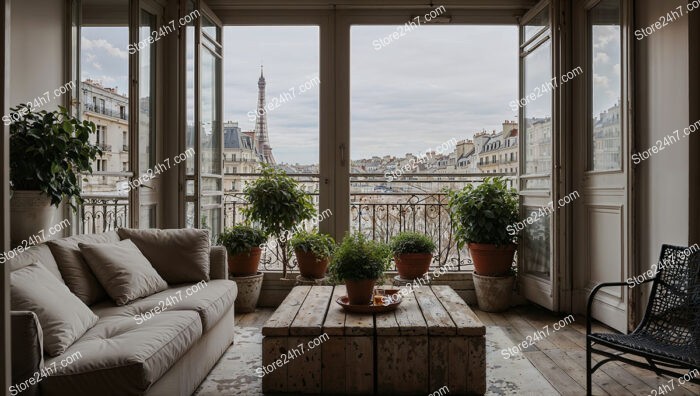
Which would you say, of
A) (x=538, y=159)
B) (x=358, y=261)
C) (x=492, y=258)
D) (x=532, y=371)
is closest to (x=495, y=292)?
(x=492, y=258)

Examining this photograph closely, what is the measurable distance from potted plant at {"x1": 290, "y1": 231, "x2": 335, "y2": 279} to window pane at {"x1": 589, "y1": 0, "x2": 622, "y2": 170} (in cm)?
222

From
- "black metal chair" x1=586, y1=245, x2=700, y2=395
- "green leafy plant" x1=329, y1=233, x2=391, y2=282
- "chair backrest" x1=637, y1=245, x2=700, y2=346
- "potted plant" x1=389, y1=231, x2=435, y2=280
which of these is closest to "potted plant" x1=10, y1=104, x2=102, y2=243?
"green leafy plant" x1=329, y1=233, x2=391, y2=282

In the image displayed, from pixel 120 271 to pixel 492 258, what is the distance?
296 cm

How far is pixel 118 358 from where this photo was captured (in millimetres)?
1853

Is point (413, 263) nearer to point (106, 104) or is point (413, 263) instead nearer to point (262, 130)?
point (262, 130)

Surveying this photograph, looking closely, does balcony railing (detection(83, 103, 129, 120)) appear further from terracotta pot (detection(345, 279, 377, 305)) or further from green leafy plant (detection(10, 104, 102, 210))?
terracotta pot (detection(345, 279, 377, 305))

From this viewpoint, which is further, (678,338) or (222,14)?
(222,14)

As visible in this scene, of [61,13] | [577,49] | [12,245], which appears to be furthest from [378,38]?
[12,245]

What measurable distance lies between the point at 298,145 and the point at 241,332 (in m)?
1.86

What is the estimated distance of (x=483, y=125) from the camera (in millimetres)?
5023

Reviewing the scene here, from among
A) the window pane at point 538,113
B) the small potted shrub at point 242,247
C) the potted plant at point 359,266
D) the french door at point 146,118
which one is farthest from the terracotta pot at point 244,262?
the window pane at point 538,113

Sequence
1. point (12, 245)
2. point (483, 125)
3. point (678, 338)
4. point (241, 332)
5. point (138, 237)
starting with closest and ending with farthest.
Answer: point (678, 338) < point (12, 245) < point (138, 237) < point (241, 332) < point (483, 125)

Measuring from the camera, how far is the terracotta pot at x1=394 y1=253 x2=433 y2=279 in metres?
4.33

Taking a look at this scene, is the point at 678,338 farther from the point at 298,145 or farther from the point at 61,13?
the point at 61,13
